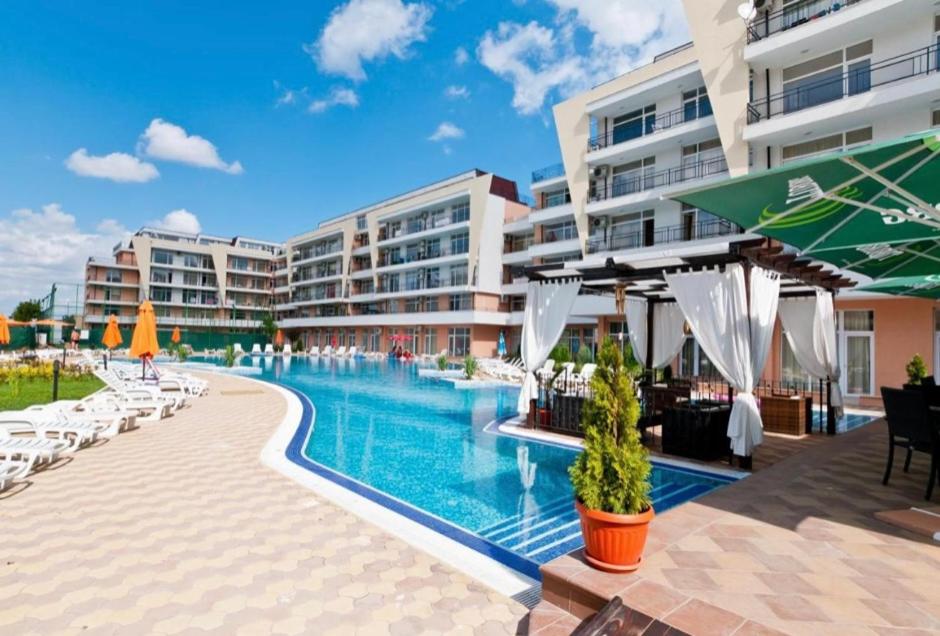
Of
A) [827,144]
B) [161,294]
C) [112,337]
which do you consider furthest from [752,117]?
[161,294]

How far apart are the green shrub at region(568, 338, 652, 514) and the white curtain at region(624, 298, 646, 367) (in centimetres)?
811

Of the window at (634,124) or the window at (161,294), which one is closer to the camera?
the window at (634,124)

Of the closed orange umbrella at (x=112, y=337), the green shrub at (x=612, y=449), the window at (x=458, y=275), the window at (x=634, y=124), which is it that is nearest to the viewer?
the green shrub at (x=612, y=449)

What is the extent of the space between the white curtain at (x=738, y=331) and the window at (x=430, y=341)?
31954 millimetres

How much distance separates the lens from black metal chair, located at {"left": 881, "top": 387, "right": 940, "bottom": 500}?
4648 millimetres

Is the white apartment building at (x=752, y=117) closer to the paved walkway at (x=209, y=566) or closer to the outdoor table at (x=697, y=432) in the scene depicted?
the outdoor table at (x=697, y=432)

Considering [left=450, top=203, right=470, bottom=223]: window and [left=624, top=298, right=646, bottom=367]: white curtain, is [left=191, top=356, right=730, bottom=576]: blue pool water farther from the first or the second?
[left=450, top=203, right=470, bottom=223]: window

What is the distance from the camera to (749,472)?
6238 mm

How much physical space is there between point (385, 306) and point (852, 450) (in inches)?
1536

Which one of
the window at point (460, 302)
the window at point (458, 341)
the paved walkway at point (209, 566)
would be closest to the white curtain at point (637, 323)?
the paved walkway at point (209, 566)

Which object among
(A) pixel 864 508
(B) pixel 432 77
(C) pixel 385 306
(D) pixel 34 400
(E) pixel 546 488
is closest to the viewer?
(A) pixel 864 508

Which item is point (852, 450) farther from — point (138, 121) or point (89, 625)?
point (138, 121)

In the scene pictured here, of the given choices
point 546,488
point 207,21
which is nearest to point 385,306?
point 207,21

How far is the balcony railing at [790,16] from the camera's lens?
15.8 m
